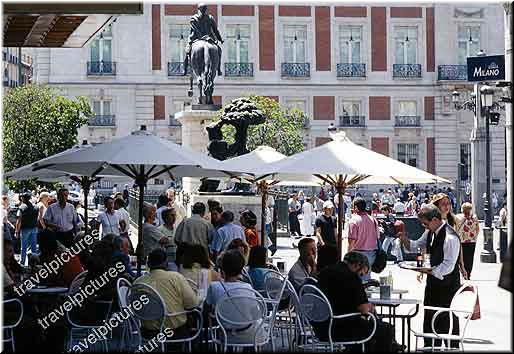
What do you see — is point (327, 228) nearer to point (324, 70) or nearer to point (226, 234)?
point (226, 234)

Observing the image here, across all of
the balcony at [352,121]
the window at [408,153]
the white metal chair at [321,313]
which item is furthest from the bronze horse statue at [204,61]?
the window at [408,153]

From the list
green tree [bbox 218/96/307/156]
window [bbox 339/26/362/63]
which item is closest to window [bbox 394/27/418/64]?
window [bbox 339/26/362/63]

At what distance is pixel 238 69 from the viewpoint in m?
51.5

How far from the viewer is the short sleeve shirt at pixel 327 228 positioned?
14.9 meters

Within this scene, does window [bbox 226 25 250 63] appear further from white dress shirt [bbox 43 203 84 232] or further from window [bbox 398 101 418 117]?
white dress shirt [bbox 43 203 84 232]

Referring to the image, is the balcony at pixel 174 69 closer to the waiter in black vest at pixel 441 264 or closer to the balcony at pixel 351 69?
the balcony at pixel 351 69

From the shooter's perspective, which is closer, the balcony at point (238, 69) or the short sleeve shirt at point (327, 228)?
the short sleeve shirt at point (327, 228)

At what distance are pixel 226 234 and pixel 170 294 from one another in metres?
4.24

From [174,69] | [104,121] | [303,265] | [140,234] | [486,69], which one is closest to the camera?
[303,265]

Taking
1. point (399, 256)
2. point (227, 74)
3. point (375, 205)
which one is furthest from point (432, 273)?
point (227, 74)

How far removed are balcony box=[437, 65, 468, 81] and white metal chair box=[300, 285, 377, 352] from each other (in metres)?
45.5

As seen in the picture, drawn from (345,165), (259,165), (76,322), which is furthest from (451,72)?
(76,322)

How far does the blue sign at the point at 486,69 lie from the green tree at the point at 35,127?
56.7ft

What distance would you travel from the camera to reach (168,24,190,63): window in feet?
168
